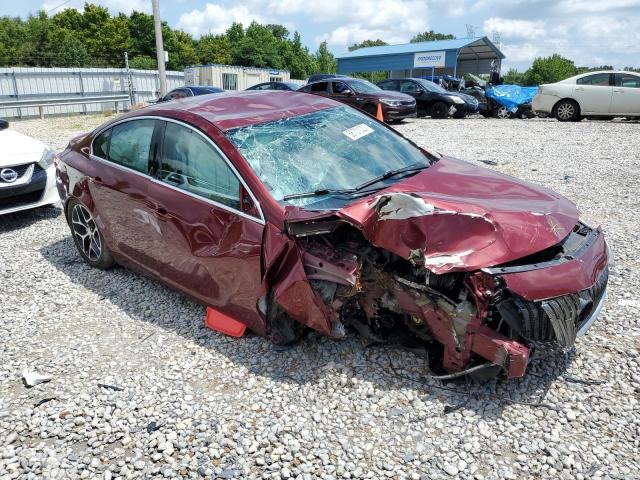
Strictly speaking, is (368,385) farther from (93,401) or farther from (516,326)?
(93,401)

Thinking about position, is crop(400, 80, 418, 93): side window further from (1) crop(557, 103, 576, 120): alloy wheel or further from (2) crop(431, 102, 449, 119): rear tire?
(1) crop(557, 103, 576, 120): alloy wheel

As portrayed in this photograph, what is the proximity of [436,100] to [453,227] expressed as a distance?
16226 mm

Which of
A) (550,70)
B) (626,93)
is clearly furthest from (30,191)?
(550,70)

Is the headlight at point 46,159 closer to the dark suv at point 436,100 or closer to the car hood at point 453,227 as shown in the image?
the car hood at point 453,227

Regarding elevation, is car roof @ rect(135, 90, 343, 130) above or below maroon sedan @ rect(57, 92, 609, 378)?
above

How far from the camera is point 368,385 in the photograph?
10.1ft

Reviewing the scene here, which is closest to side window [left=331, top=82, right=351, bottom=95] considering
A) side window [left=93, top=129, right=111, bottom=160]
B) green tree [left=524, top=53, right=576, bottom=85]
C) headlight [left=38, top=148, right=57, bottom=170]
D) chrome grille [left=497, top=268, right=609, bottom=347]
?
headlight [left=38, top=148, right=57, bottom=170]

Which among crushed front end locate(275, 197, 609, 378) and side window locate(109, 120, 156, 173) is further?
side window locate(109, 120, 156, 173)

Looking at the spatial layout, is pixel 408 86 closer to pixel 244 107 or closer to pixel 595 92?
pixel 595 92

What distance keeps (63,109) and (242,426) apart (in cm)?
2515

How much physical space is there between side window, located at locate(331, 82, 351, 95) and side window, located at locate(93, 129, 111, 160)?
12.0m

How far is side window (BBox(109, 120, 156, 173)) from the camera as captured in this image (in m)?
4.02

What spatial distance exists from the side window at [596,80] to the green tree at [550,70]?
4805 centimetres

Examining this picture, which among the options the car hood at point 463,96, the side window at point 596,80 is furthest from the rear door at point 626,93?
the car hood at point 463,96
